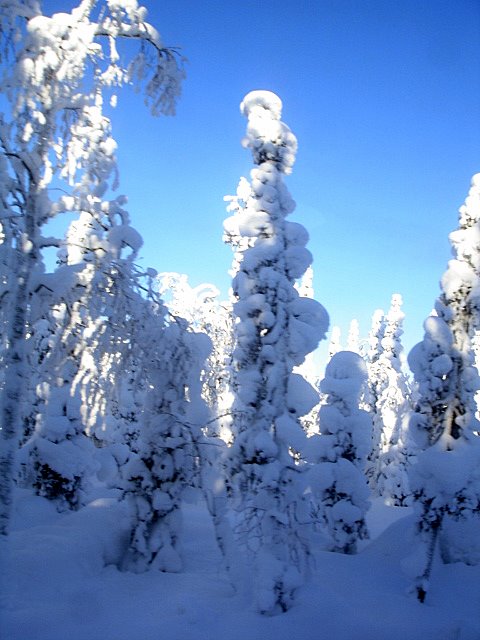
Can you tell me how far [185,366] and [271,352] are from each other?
6.56 feet

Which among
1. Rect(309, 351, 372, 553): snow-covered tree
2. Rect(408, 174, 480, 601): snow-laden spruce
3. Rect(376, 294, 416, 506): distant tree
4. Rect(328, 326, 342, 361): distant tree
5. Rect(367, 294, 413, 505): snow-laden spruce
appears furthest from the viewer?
Rect(328, 326, 342, 361): distant tree

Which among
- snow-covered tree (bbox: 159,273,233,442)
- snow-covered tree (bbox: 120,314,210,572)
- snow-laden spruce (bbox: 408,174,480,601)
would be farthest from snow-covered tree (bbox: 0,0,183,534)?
snow-covered tree (bbox: 159,273,233,442)

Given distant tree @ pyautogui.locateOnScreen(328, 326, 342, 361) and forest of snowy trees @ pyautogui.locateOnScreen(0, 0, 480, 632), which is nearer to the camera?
forest of snowy trees @ pyautogui.locateOnScreen(0, 0, 480, 632)

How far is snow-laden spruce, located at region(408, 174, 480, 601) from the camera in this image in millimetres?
11320

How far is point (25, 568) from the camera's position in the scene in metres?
8.65

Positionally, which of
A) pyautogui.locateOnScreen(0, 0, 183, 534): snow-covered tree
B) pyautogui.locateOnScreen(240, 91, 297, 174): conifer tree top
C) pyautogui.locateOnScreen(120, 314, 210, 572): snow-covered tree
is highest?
pyautogui.locateOnScreen(240, 91, 297, 174): conifer tree top

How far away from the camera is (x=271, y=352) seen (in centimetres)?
1084

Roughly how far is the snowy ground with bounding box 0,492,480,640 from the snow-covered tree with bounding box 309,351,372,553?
1.75m

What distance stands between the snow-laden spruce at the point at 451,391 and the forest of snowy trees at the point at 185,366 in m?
0.04

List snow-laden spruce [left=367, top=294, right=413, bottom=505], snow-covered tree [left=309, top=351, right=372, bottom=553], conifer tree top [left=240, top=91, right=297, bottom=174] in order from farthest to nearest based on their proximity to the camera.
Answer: snow-laden spruce [left=367, top=294, right=413, bottom=505]
snow-covered tree [left=309, top=351, right=372, bottom=553]
conifer tree top [left=240, top=91, right=297, bottom=174]

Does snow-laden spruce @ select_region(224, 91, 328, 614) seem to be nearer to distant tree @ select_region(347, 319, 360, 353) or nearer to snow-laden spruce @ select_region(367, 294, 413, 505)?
snow-laden spruce @ select_region(367, 294, 413, 505)

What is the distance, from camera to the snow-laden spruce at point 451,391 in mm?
11320

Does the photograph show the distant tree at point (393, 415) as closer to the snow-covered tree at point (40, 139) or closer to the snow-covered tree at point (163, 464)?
the snow-covered tree at point (163, 464)

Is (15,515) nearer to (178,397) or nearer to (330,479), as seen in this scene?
(178,397)
